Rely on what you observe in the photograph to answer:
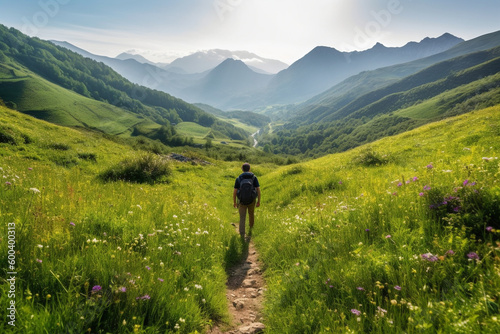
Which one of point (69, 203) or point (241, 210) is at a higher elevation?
point (69, 203)

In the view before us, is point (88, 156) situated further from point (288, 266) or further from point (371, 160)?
point (371, 160)

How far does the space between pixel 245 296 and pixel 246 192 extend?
4.75 m

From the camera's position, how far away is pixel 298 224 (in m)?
8.27

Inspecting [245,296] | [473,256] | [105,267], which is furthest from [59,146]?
[473,256]

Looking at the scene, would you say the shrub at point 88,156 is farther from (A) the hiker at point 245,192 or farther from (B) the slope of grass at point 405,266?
(B) the slope of grass at point 405,266

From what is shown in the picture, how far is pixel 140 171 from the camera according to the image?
17.8 meters

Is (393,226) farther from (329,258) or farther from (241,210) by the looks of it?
(241,210)

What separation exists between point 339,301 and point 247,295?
2809mm

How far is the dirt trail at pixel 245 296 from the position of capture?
15.4 feet

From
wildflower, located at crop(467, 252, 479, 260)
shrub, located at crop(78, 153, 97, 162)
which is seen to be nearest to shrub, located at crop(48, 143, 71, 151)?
shrub, located at crop(78, 153, 97, 162)

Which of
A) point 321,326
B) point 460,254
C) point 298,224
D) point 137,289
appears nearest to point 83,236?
point 137,289

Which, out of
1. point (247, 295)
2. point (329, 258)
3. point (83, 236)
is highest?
point (83, 236)

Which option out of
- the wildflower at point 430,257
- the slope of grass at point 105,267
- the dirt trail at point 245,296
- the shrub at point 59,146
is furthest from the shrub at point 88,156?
the wildflower at point 430,257

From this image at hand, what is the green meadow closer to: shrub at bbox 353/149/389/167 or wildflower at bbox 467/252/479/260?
wildflower at bbox 467/252/479/260
